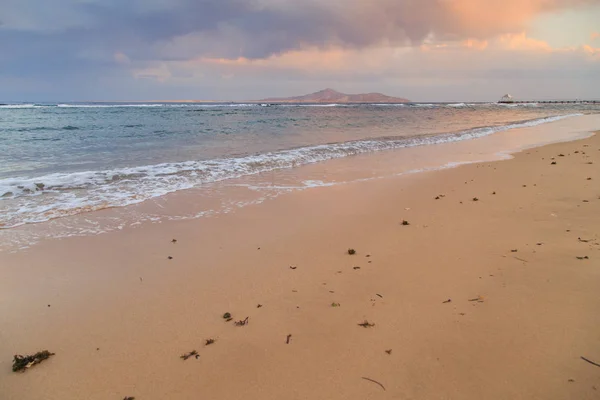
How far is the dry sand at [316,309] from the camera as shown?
2451mm

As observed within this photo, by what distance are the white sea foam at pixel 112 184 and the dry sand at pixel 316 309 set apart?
2.00 metres

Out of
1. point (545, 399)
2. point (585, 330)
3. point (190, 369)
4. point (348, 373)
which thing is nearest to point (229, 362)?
point (190, 369)

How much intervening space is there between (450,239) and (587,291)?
67.0 inches

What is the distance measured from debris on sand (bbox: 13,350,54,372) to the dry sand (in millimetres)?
72

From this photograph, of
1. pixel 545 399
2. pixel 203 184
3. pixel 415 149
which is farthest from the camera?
pixel 415 149

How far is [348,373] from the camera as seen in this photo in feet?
8.17

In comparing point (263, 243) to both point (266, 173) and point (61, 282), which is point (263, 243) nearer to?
point (61, 282)

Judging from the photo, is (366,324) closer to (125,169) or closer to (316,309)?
(316,309)

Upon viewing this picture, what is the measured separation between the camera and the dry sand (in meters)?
2.45

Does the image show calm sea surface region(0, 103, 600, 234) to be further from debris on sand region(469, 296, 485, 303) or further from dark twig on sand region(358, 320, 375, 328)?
debris on sand region(469, 296, 485, 303)

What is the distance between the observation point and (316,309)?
3297mm

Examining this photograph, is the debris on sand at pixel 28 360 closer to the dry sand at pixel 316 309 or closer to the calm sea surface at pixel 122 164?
the dry sand at pixel 316 309

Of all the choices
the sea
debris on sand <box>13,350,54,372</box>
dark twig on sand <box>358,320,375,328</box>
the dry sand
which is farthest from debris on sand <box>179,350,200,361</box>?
the sea

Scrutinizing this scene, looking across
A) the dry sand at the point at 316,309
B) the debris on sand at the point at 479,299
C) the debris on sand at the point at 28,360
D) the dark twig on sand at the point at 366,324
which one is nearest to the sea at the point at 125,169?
the dry sand at the point at 316,309
